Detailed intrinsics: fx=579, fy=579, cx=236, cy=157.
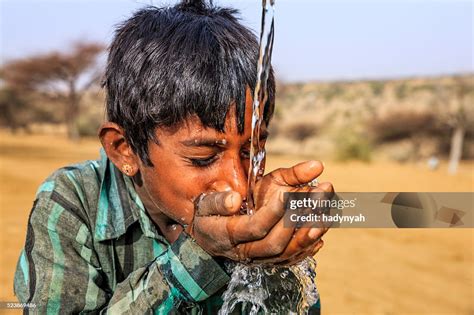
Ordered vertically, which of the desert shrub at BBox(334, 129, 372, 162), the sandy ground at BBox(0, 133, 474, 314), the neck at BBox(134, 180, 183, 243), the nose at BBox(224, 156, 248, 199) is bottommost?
the sandy ground at BBox(0, 133, 474, 314)

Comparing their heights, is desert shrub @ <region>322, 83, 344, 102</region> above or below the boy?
above

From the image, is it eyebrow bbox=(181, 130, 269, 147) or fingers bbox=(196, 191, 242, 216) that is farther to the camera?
eyebrow bbox=(181, 130, 269, 147)

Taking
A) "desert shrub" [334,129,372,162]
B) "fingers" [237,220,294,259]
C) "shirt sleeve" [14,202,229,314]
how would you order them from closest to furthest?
"fingers" [237,220,294,259] → "shirt sleeve" [14,202,229,314] → "desert shrub" [334,129,372,162]

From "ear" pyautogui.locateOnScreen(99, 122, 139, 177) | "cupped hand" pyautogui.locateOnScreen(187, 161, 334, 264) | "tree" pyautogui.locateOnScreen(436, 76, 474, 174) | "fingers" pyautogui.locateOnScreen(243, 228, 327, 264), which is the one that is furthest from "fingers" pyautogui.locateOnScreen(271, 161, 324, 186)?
A: "tree" pyautogui.locateOnScreen(436, 76, 474, 174)

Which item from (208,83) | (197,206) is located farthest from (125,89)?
(197,206)

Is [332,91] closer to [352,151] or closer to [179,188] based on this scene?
[352,151]

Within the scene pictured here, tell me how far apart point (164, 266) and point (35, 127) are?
117 feet

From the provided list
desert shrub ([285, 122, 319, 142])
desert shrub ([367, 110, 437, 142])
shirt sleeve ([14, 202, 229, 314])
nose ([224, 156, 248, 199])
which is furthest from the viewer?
desert shrub ([285, 122, 319, 142])

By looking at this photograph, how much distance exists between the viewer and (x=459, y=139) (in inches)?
798

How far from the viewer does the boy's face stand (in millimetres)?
1673

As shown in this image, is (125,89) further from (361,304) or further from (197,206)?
(361,304)

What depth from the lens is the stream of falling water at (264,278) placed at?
1.65m

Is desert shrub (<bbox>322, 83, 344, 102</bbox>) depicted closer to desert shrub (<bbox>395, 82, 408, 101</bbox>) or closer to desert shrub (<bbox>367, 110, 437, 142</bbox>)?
desert shrub (<bbox>395, 82, 408, 101</bbox>)

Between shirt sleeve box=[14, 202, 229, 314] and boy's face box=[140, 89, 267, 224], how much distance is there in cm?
20
